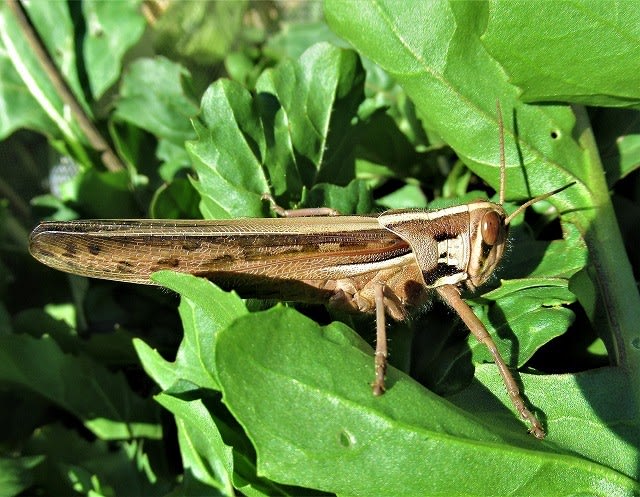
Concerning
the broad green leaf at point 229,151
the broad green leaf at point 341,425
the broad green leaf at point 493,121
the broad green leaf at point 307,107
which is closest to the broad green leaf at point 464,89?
the broad green leaf at point 493,121

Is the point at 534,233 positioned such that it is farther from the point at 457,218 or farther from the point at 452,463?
the point at 452,463

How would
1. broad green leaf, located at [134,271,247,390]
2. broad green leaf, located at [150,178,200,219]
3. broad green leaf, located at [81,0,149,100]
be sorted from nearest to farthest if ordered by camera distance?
broad green leaf, located at [134,271,247,390], broad green leaf, located at [150,178,200,219], broad green leaf, located at [81,0,149,100]

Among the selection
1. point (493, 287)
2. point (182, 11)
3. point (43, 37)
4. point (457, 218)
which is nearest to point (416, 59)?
point (457, 218)

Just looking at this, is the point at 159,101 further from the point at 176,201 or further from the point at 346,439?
the point at 346,439

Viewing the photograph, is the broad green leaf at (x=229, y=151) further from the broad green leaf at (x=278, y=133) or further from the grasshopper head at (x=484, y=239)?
the grasshopper head at (x=484, y=239)

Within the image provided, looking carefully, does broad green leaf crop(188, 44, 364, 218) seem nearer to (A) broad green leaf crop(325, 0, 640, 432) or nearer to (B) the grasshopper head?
(A) broad green leaf crop(325, 0, 640, 432)

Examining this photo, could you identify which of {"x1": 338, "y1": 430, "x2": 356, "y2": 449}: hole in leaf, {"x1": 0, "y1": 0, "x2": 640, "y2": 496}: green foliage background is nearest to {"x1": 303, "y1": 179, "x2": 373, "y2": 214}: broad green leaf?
{"x1": 0, "y1": 0, "x2": 640, "y2": 496}: green foliage background

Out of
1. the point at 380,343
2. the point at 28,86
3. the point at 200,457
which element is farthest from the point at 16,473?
the point at 28,86
